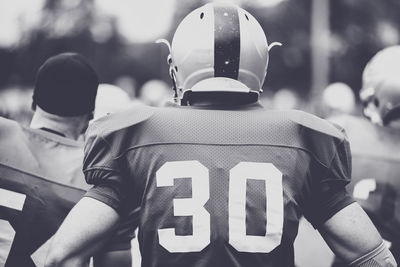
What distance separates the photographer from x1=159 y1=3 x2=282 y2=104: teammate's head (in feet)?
8.50

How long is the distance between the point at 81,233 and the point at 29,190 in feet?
2.06

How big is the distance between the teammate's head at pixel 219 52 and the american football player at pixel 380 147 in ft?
4.58

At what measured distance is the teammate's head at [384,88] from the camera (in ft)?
13.3

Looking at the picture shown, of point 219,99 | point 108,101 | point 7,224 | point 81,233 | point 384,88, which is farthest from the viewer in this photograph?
point 108,101

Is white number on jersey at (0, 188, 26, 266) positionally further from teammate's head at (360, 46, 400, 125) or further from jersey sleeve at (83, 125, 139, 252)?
teammate's head at (360, 46, 400, 125)

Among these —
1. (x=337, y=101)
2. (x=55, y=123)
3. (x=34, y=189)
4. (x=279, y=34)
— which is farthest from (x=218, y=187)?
(x=279, y=34)

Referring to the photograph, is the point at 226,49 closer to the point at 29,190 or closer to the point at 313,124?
the point at 313,124

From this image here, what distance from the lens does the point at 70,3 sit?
28.2 metres

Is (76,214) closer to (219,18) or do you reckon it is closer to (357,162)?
(219,18)

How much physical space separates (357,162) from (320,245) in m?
2.46

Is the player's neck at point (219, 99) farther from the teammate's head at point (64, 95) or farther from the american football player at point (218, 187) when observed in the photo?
the teammate's head at point (64, 95)

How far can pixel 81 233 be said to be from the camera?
90.4 inches

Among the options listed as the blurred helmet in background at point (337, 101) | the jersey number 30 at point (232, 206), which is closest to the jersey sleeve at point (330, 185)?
the jersey number 30 at point (232, 206)

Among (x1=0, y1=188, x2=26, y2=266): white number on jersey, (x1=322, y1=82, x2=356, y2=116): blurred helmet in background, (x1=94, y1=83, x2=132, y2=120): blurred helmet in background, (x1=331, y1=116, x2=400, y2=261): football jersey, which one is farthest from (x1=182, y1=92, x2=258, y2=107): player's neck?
(x1=322, y1=82, x2=356, y2=116): blurred helmet in background
